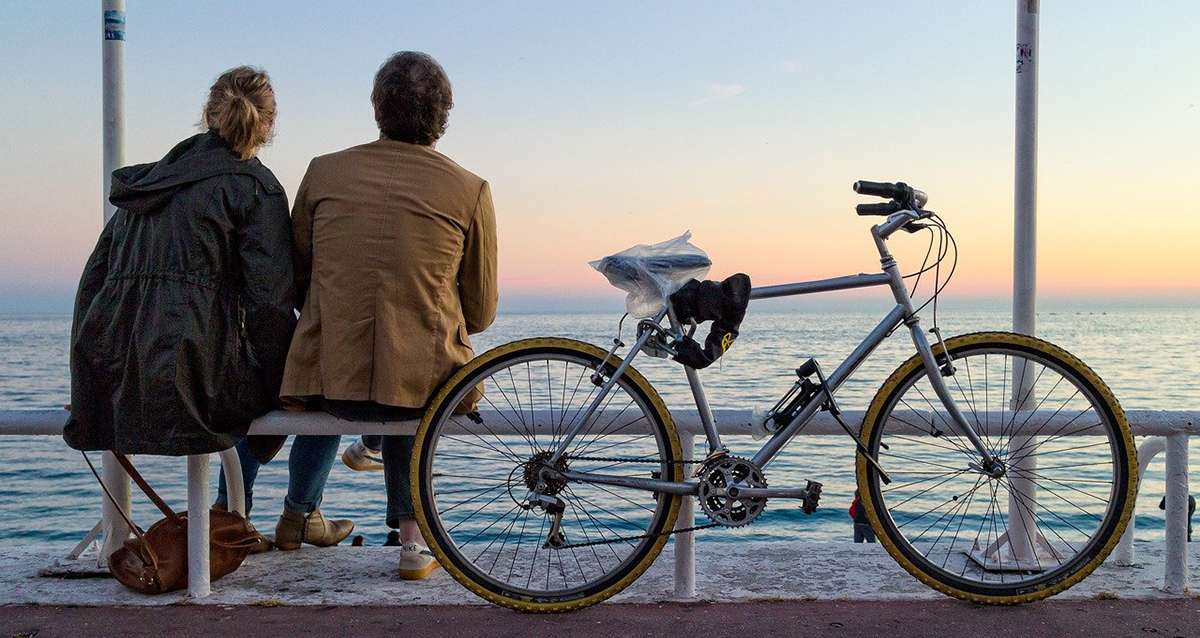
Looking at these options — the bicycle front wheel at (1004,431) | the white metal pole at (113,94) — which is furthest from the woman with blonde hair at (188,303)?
the bicycle front wheel at (1004,431)

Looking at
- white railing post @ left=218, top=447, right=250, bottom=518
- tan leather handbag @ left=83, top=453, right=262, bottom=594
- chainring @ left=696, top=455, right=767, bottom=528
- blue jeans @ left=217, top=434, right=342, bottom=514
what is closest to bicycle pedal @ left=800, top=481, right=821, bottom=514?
chainring @ left=696, top=455, right=767, bottom=528

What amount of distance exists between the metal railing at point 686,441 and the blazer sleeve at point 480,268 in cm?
42

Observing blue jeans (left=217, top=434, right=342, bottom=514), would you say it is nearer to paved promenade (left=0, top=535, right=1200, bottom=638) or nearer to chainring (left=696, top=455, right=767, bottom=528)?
paved promenade (left=0, top=535, right=1200, bottom=638)

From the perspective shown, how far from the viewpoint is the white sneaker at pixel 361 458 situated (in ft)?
12.6

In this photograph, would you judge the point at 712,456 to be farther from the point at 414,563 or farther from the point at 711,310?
the point at 414,563

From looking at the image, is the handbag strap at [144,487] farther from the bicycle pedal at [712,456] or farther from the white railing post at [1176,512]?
the white railing post at [1176,512]

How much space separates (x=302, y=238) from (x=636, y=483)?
129 centimetres

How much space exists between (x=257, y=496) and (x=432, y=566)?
39.5 feet

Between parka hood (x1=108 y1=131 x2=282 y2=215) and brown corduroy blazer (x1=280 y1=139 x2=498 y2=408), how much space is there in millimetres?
193

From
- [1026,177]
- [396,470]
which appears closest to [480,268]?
[396,470]

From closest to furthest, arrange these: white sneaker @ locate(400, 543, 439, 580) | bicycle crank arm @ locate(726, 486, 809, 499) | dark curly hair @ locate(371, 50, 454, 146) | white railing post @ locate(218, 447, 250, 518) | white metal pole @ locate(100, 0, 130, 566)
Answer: bicycle crank arm @ locate(726, 486, 809, 499), dark curly hair @ locate(371, 50, 454, 146), white sneaker @ locate(400, 543, 439, 580), white railing post @ locate(218, 447, 250, 518), white metal pole @ locate(100, 0, 130, 566)

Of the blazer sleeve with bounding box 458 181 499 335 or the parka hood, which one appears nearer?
the parka hood

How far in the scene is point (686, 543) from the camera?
3.42 metres

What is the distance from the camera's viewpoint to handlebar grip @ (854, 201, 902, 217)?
11.0 ft
